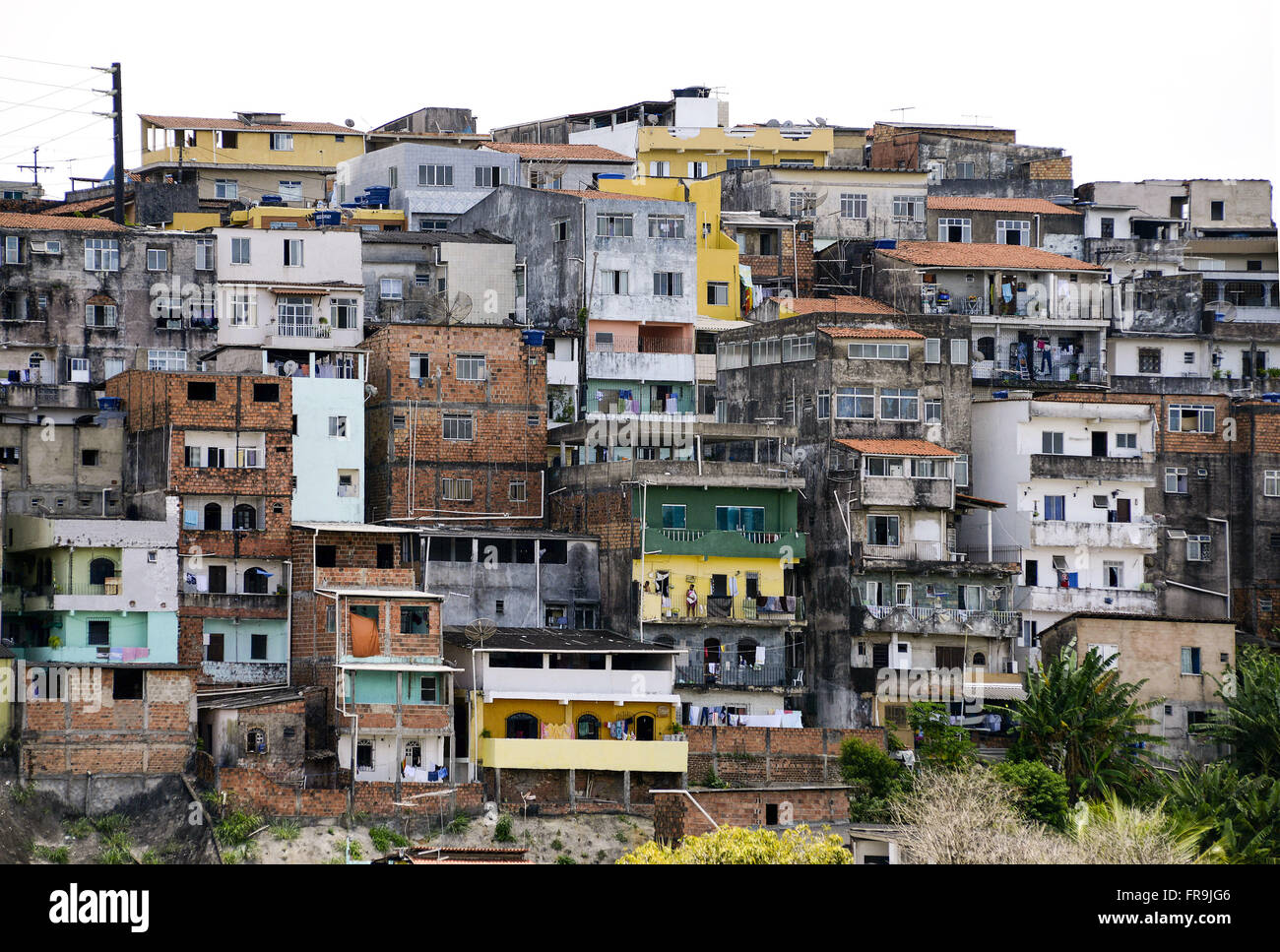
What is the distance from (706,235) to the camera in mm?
55156

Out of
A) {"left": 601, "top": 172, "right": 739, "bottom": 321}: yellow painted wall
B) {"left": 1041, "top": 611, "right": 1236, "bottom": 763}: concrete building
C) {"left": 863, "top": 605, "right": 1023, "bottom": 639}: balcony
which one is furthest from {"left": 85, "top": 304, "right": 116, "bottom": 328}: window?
{"left": 1041, "top": 611, "right": 1236, "bottom": 763}: concrete building

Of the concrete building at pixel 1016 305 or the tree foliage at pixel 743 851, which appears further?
the concrete building at pixel 1016 305

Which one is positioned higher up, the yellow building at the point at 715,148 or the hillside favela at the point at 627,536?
the yellow building at the point at 715,148

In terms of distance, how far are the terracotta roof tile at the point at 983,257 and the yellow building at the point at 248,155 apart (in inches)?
845

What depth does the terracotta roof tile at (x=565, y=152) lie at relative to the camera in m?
65.1

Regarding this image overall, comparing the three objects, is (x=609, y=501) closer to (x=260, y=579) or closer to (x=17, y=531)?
(x=260, y=579)

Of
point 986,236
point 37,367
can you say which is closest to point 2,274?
point 37,367

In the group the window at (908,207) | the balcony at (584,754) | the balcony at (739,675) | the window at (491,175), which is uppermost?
the window at (491,175)

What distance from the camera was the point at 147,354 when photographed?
49094mm

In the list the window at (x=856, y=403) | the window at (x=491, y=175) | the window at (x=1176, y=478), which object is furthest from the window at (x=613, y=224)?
the window at (x=1176, y=478)

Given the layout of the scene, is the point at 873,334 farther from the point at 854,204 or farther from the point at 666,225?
the point at 854,204

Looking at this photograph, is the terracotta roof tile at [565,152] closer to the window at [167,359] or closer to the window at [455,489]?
the window at [167,359]

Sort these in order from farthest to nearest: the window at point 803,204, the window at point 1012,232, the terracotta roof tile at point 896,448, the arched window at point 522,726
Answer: the window at point 1012,232 < the window at point 803,204 < the terracotta roof tile at point 896,448 < the arched window at point 522,726
